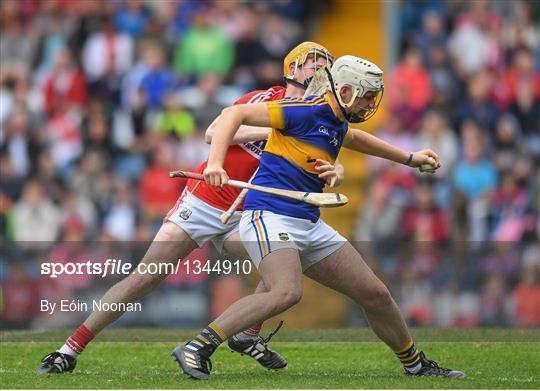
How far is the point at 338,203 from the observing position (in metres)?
9.07

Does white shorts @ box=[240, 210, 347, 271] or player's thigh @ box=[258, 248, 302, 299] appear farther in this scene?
white shorts @ box=[240, 210, 347, 271]

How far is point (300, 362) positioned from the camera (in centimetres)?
1062

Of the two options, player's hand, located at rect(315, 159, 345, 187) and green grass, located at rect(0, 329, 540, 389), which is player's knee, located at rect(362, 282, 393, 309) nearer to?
green grass, located at rect(0, 329, 540, 389)

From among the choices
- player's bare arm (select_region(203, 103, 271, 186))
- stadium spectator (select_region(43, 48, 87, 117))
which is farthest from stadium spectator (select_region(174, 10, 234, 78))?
player's bare arm (select_region(203, 103, 271, 186))

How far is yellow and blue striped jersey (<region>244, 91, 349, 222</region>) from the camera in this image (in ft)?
29.7

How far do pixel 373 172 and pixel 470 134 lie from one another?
1.08 meters

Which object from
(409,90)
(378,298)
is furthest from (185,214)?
(409,90)

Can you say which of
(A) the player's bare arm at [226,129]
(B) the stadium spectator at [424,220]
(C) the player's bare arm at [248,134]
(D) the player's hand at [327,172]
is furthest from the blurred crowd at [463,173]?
(A) the player's bare arm at [226,129]

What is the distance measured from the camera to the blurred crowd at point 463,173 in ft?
40.4

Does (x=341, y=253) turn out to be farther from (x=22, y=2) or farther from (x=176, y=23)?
(x=22, y=2)

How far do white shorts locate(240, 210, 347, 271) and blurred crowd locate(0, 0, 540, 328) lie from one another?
490 centimetres

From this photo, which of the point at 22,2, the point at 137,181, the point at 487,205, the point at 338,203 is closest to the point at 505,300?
the point at 487,205

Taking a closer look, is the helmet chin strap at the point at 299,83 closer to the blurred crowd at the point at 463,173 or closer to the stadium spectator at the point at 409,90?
the blurred crowd at the point at 463,173

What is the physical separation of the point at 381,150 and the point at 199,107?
6.64 m
